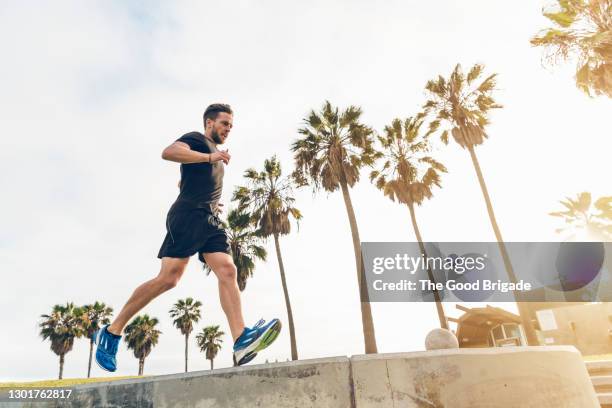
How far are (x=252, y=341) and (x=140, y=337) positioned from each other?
4826 centimetres

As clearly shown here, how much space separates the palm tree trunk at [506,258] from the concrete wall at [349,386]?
51.8 ft

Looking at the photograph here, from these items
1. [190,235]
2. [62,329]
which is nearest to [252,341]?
[190,235]

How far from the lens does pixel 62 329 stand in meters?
40.0

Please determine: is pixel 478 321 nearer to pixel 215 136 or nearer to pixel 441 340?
pixel 441 340

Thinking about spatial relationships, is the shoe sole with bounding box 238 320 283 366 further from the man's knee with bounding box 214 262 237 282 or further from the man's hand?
the man's hand

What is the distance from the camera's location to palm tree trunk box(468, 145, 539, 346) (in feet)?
52.2

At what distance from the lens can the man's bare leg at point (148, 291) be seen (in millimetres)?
2838

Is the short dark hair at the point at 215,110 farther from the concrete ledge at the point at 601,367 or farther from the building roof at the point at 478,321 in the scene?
the building roof at the point at 478,321

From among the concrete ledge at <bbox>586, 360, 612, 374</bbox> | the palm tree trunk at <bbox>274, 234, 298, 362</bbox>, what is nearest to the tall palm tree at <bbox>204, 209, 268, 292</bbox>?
the palm tree trunk at <bbox>274, 234, 298, 362</bbox>

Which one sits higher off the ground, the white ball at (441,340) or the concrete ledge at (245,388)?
the white ball at (441,340)

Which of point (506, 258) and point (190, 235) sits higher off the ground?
point (506, 258)

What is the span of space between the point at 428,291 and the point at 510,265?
19.5 feet

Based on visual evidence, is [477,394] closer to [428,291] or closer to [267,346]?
[267,346]

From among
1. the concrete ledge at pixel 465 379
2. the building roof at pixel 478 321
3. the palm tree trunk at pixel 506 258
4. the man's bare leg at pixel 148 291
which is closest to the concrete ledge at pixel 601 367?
the palm tree trunk at pixel 506 258
